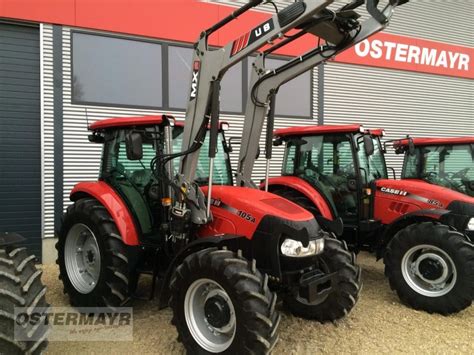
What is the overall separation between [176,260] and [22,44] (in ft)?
17.0

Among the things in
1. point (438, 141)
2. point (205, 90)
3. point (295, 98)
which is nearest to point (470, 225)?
point (438, 141)

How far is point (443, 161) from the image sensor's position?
639 cm

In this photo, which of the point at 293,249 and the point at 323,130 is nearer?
the point at 293,249

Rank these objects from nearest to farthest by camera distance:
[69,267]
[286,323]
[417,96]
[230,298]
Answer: [230,298] → [286,323] → [69,267] → [417,96]

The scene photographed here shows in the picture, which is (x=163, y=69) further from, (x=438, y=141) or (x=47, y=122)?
(x=438, y=141)

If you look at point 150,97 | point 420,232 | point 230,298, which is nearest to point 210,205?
point 230,298

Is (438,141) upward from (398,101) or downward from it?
downward

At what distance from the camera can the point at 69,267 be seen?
4715 mm

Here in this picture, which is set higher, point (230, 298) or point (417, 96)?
point (417, 96)

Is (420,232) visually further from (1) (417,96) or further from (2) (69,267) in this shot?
(1) (417,96)

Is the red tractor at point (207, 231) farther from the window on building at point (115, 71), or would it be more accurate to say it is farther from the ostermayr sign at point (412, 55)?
the ostermayr sign at point (412, 55)

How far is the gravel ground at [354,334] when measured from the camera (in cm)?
369

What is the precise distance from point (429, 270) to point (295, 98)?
17.4 feet

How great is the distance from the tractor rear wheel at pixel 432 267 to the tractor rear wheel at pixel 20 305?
3914 mm
